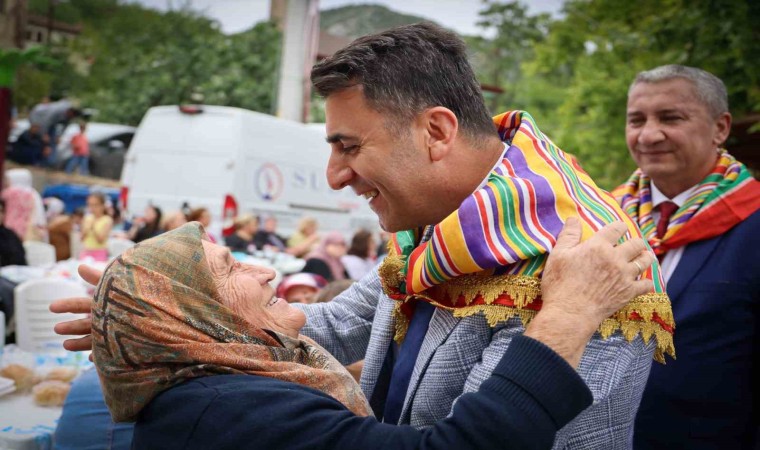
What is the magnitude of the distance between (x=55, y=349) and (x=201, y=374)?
386 cm

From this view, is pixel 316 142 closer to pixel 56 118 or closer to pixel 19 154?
pixel 56 118

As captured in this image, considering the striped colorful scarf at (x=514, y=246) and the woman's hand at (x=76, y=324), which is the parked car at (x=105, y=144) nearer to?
the woman's hand at (x=76, y=324)

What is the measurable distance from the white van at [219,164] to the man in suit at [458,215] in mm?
9301

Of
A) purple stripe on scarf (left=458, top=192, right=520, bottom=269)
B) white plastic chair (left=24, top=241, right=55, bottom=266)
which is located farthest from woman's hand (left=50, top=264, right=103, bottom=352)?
white plastic chair (left=24, top=241, right=55, bottom=266)

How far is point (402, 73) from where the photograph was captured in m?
1.76

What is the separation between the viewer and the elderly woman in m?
1.47

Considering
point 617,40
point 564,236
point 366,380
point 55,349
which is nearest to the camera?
point 564,236

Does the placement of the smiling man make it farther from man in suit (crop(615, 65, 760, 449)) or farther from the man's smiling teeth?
man in suit (crop(615, 65, 760, 449))

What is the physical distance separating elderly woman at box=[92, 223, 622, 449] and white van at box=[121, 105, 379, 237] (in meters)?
9.27

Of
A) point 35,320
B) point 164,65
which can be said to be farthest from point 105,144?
point 35,320

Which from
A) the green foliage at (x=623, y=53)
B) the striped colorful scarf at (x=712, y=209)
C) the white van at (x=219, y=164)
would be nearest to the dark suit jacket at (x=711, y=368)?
the striped colorful scarf at (x=712, y=209)

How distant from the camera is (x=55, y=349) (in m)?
5.02

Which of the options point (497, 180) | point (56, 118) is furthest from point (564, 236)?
point (56, 118)

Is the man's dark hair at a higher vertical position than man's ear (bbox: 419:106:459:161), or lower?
higher
